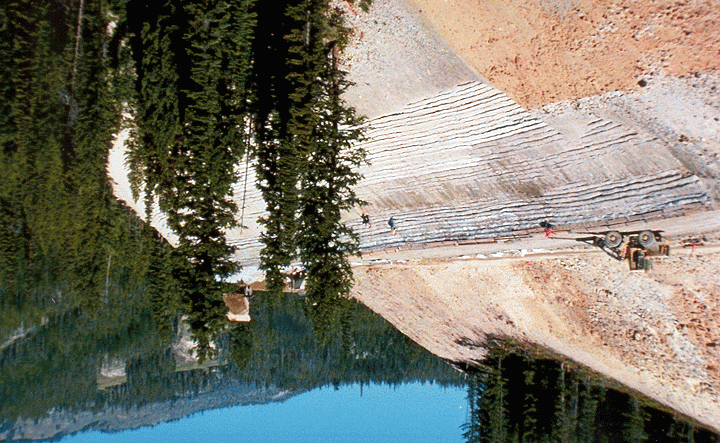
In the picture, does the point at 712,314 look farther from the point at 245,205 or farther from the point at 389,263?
the point at 245,205

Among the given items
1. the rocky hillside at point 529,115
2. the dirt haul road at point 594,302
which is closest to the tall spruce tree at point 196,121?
the rocky hillside at point 529,115

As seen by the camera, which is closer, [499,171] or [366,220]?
[499,171]

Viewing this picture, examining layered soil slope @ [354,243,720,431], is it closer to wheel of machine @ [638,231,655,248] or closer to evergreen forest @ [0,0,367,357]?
wheel of machine @ [638,231,655,248]

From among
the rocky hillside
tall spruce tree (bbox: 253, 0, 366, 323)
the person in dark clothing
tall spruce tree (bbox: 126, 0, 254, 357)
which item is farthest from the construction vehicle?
tall spruce tree (bbox: 126, 0, 254, 357)

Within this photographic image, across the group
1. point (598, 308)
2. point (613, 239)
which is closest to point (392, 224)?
point (613, 239)

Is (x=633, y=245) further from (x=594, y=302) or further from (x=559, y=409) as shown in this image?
(x=559, y=409)

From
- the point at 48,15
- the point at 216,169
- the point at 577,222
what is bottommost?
the point at 577,222

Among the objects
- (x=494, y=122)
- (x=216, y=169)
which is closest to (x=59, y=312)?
(x=216, y=169)
